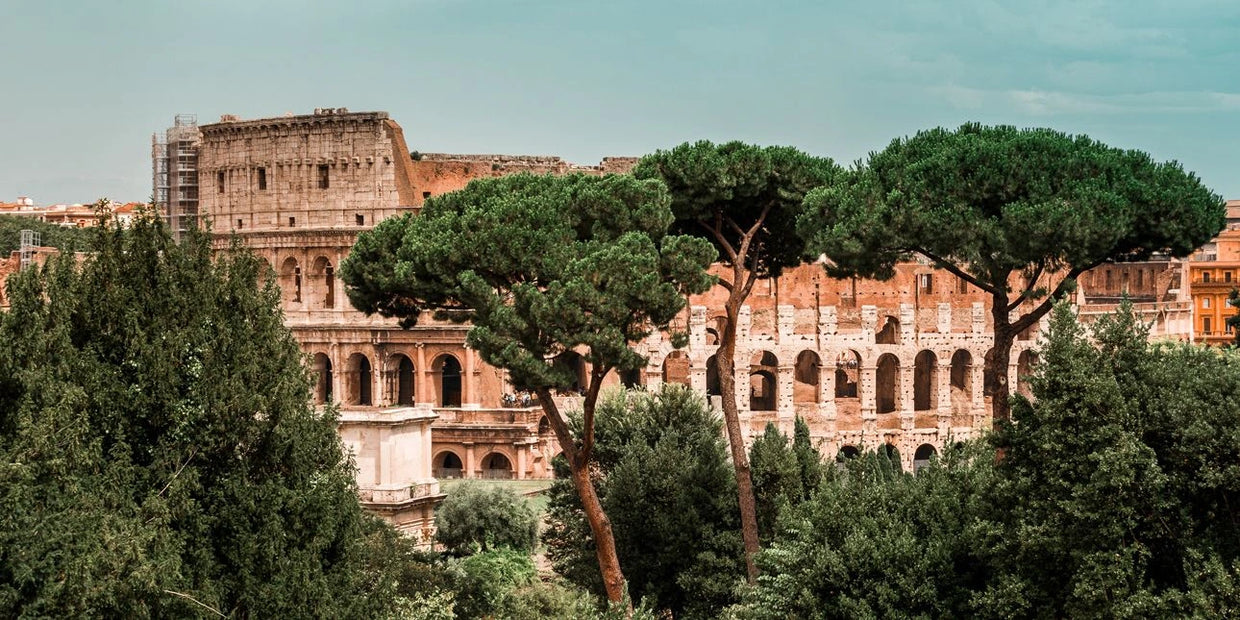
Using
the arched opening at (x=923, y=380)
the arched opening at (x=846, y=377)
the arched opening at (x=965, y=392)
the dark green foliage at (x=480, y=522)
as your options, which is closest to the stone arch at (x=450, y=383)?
the arched opening at (x=846, y=377)

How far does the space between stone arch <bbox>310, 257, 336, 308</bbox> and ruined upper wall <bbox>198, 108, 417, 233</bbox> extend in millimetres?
1307

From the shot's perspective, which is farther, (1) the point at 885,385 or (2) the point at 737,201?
(1) the point at 885,385

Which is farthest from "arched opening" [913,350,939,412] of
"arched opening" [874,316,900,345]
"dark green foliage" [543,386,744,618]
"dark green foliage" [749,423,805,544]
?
"dark green foliage" [749,423,805,544]

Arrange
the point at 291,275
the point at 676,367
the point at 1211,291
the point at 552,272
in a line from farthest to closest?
the point at 1211,291 < the point at 291,275 < the point at 676,367 < the point at 552,272

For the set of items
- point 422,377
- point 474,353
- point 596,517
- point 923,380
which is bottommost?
point 596,517

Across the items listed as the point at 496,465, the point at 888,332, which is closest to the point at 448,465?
the point at 496,465

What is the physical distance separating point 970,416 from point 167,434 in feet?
99.0

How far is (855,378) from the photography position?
46094 mm

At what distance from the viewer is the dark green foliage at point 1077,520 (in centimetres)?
1257

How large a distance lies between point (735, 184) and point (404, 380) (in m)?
26.9

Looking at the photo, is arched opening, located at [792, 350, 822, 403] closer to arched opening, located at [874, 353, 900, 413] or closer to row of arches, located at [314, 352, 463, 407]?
arched opening, located at [874, 353, 900, 413]

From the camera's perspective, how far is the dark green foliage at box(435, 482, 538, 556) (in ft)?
82.6

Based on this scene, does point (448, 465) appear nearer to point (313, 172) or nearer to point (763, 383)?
point (313, 172)

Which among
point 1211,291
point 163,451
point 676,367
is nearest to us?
point 163,451
